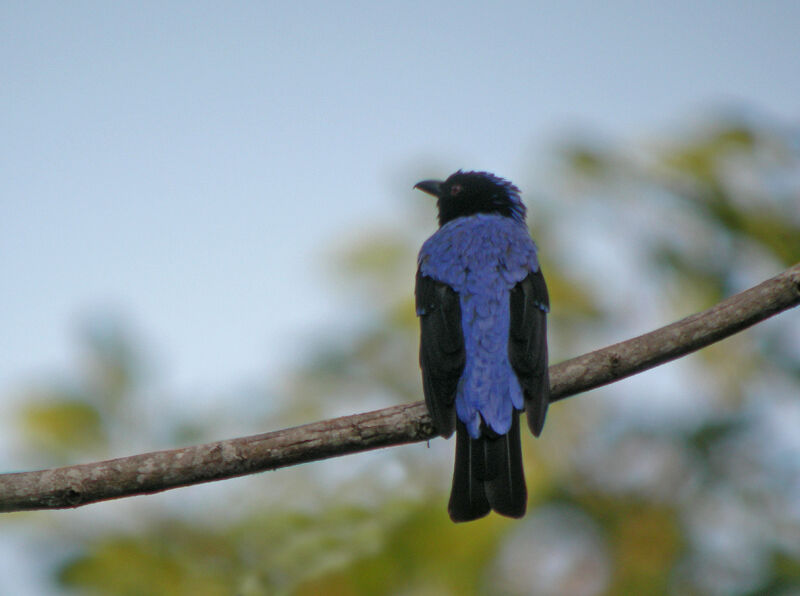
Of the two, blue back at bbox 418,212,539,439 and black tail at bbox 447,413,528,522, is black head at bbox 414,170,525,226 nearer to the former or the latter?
blue back at bbox 418,212,539,439

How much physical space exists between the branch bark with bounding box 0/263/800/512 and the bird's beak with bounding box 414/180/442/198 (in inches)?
103

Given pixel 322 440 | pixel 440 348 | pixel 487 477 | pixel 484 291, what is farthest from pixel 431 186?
pixel 322 440

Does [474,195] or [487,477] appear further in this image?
[474,195]

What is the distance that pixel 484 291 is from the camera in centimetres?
475

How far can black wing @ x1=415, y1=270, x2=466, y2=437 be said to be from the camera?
4.13 metres

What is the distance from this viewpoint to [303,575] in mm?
3359

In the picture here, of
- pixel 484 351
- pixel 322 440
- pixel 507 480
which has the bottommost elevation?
pixel 507 480

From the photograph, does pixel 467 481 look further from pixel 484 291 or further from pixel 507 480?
pixel 484 291

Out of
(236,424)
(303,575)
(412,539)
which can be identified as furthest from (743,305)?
(236,424)

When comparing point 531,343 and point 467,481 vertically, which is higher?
point 531,343

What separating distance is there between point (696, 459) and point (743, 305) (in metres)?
1.16

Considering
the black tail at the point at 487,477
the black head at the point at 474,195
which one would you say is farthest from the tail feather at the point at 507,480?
the black head at the point at 474,195

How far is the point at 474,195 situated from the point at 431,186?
40cm

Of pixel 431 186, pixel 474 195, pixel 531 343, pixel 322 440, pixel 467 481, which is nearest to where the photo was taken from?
pixel 322 440
